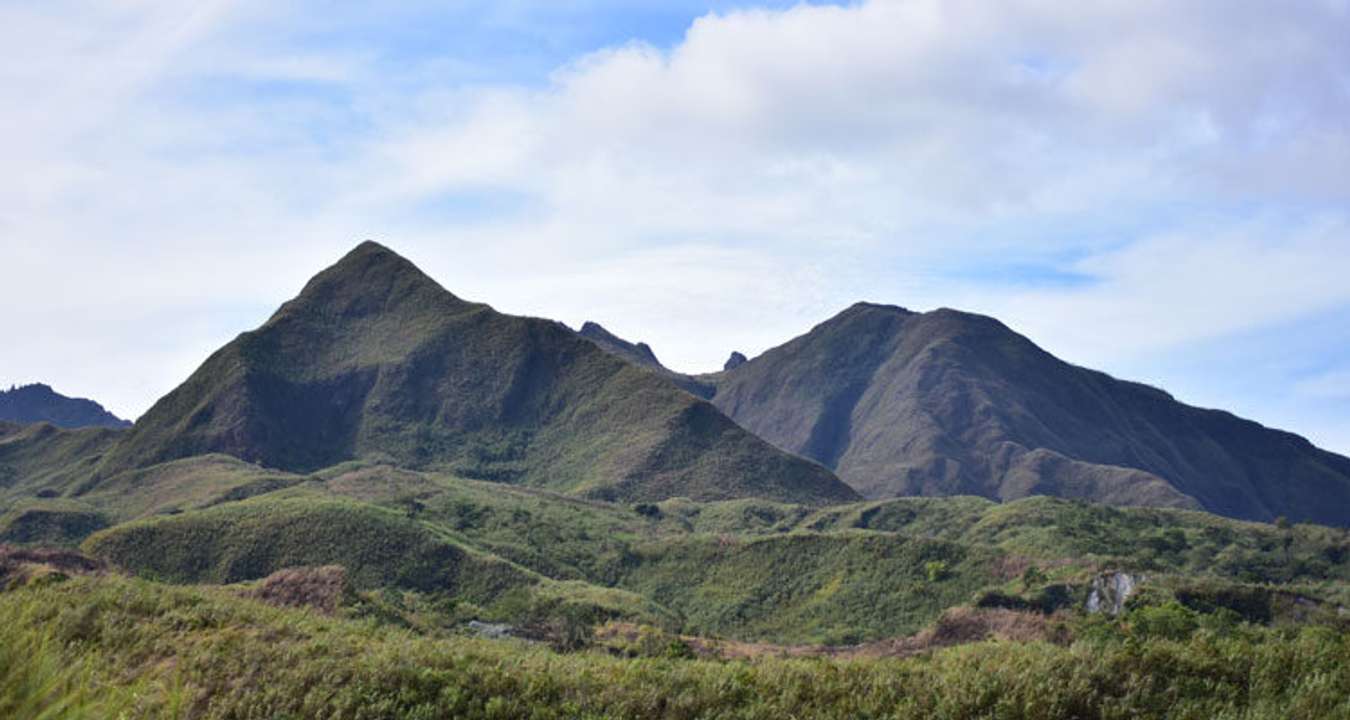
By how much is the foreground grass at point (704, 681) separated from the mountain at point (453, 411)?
364ft

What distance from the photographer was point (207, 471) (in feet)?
401

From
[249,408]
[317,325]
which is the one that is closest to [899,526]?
[249,408]

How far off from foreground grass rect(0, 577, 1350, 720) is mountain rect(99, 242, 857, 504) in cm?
11095

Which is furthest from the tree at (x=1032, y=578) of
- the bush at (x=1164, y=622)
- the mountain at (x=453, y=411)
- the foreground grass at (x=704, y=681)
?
the mountain at (x=453, y=411)

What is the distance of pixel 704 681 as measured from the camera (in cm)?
1686

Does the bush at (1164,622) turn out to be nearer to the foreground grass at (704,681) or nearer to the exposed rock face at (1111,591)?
the exposed rock face at (1111,591)

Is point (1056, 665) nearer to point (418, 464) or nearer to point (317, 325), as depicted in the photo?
point (418, 464)

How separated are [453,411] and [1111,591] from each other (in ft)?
424

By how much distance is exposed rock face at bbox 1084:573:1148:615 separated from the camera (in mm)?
53906

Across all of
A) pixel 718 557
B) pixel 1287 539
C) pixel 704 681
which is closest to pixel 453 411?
pixel 718 557

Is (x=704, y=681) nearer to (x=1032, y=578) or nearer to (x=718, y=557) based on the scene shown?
(x=1032, y=578)

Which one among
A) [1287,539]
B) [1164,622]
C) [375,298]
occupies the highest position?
[375,298]

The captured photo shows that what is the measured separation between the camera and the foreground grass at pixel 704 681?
15.4m

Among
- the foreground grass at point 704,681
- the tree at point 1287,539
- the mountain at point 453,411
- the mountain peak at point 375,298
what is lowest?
the foreground grass at point 704,681
